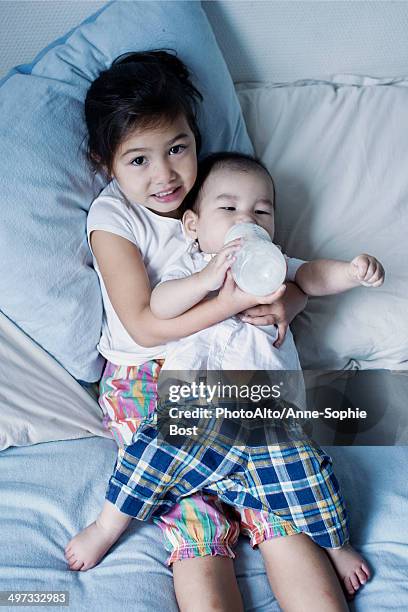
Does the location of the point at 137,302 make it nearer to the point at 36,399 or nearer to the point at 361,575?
the point at 36,399

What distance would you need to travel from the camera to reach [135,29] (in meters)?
1.36

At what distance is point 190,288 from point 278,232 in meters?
0.44

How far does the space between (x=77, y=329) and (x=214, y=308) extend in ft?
1.01

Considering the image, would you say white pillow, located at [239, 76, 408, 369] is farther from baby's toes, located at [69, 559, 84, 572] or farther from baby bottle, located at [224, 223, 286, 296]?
baby's toes, located at [69, 559, 84, 572]

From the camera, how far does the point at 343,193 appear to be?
4.91ft

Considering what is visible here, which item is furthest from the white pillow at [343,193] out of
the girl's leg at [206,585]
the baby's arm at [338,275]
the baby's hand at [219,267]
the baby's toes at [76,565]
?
the baby's toes at [76,565]

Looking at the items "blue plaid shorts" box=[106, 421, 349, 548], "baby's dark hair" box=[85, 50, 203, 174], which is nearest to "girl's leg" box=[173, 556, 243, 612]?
"blue plaid shorts" box=[106, 421, 349, 548]

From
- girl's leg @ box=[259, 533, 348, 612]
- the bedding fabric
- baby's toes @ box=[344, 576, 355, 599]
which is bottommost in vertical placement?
baby's toes @ box=[344, 576, 355, 599]

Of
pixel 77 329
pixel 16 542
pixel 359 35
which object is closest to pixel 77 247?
pixel 77 329

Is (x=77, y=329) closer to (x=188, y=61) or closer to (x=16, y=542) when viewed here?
(x=16, y=542)

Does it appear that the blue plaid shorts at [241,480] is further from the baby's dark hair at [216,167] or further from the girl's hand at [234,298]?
the baby's dark hair at [216,167]

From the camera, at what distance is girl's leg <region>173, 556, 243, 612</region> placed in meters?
0.99

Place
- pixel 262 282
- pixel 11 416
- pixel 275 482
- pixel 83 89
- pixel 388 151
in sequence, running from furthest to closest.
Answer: pixel 388 151 < pixel 83 89 < pixel 11 416 < pixel 275 482 < pixel 262 282

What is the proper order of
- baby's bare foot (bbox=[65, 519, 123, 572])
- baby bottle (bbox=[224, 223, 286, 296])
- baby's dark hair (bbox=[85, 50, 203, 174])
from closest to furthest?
baby bottle (bbox=[224, 223, 286, 296]), baby's bare foot (bbox=[65, 519, 123, 572]), baby's dark hair (bbox=[85, 50, 203, 174])
